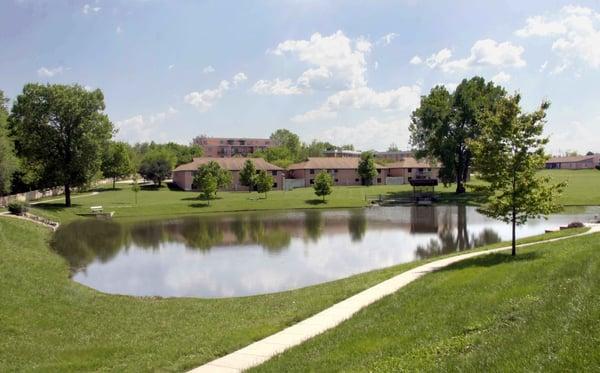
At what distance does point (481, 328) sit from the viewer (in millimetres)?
9453

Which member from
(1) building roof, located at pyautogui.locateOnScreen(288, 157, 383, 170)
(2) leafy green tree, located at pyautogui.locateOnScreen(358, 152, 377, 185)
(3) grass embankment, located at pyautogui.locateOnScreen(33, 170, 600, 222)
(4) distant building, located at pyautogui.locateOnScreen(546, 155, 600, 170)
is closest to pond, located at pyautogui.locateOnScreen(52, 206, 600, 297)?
(3) grass embankment, located at pyautogui.locateOnScreen(33, 170, 600, 222)

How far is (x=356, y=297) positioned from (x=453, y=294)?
12.8 feet

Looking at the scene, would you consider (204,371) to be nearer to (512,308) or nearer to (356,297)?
(512,308)

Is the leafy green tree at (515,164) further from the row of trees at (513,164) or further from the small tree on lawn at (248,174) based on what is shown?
the small tree on lawn at (248,174)

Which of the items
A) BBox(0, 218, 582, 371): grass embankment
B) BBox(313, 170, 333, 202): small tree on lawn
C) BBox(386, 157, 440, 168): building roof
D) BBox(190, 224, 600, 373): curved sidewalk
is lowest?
BBox(0, 218, 582, 371): grass embankment

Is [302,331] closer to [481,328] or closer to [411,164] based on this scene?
[481,328]

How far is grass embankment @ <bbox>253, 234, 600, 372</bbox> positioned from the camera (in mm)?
6887

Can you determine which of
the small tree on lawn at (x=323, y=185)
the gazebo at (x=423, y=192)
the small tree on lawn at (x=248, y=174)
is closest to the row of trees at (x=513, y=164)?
the small tree on lawn at (x=323, y=185)

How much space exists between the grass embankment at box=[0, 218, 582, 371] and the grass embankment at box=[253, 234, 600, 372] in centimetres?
261

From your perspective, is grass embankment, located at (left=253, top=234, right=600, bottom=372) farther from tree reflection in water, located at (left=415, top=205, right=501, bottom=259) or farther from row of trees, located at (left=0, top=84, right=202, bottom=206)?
row of trees, located at (left=0, top=84, right=202, bottom=206)

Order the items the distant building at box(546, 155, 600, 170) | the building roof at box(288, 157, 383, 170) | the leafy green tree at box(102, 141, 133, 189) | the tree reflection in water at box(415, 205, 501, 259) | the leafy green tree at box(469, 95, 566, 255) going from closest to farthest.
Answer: the leafy green tree at box(469, 95, 566, 255) → the tree reflection in water at box(415, 205, 501, 259) → the leafy green tree at box(102, 141, 133, 189) → the building roof at box(288, 157, 383, 170) → the distant building at box(546, 155, 600, 170)

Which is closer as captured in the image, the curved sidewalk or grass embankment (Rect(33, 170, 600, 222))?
the curved sidewalk

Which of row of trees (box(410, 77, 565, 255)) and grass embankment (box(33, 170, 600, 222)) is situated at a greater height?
row of trees (box(410, 77, 565, 255))

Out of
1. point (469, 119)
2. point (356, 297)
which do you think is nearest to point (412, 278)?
point (356, 297)
